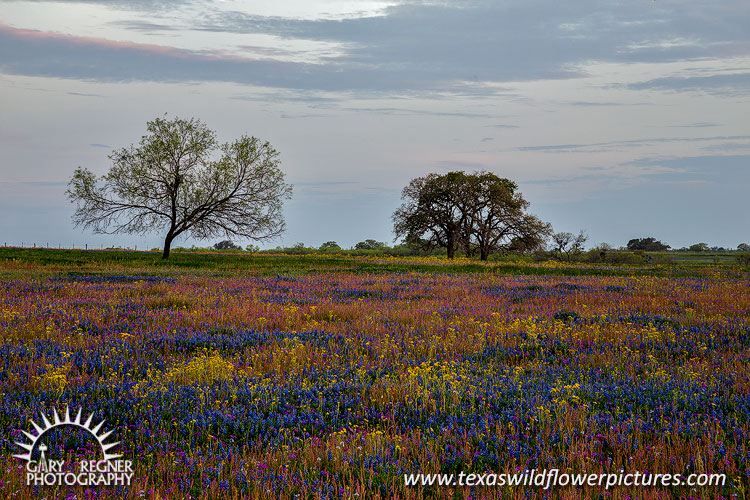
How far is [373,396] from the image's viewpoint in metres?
5.76

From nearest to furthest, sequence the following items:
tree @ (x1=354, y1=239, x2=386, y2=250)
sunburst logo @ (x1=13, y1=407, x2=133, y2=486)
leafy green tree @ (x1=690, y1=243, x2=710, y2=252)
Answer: sunburst logo @ (x1=13, y1=407, x2=133, y2=486) < tree @ (x1=354, y1=239, x2=386, y2=250) < leafy green tree @ (x1=690, y1=243, x2=710, y2=252)

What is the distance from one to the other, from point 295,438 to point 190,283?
1594 cm

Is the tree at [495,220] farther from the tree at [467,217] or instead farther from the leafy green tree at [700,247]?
the leafy green tree at [700,247]

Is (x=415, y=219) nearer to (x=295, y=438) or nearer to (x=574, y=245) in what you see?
(x=574, y=245)

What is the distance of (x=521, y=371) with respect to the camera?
6852mm

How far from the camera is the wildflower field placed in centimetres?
399

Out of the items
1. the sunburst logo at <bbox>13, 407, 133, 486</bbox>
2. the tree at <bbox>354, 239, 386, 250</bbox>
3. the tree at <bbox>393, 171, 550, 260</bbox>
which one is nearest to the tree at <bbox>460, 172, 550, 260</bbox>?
the tree at <bbox>393, 171, 550, 260</bbox>

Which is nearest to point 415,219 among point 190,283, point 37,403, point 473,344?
point 190,283

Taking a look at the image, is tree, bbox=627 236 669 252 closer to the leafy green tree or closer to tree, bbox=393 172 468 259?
the leafy green tree

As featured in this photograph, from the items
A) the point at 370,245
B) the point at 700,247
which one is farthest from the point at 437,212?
the point at 700,247

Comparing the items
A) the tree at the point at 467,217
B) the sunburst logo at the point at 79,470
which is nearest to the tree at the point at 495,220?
the tree at the point at 467,217

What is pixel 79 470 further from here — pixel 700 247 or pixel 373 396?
pixel 700 247

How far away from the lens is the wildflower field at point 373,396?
3.99 m

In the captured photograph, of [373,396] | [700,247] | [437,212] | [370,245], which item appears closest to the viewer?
[373,396]
